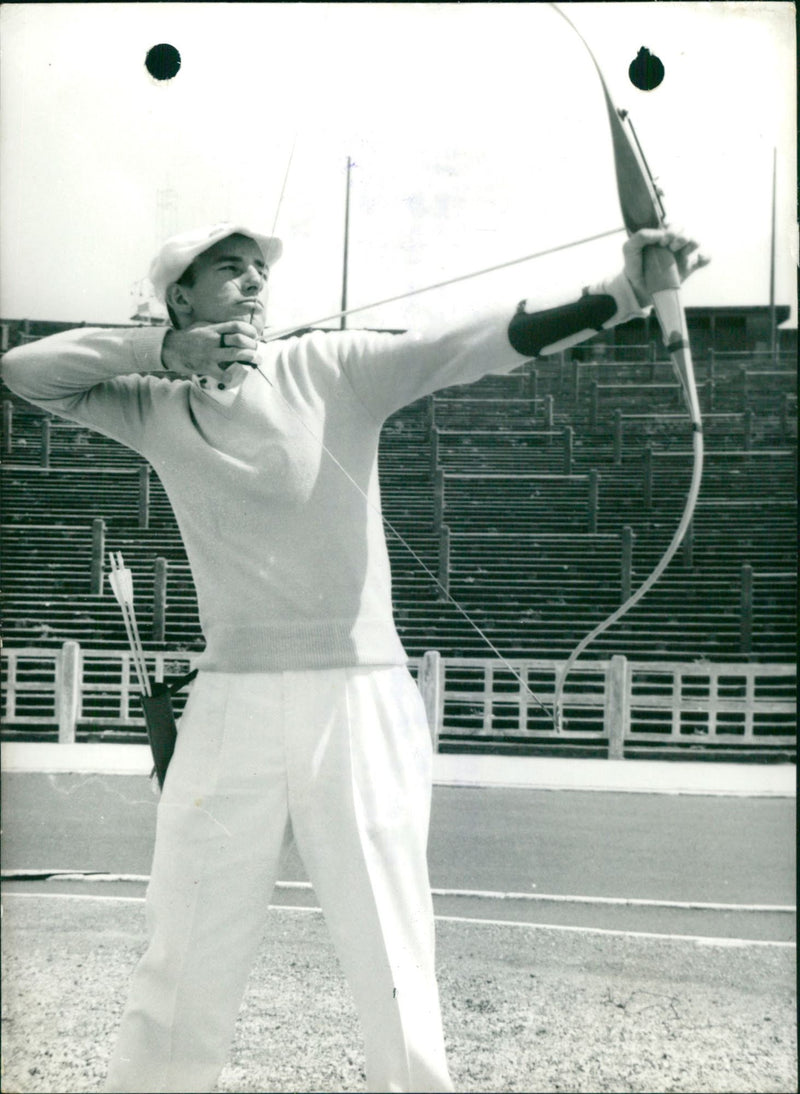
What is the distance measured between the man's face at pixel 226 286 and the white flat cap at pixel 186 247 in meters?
0.02

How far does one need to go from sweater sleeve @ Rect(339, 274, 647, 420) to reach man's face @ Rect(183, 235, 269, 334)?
19 cm

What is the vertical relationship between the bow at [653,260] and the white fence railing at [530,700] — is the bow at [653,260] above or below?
above

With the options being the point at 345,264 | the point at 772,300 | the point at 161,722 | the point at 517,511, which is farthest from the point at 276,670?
the point at 772,300

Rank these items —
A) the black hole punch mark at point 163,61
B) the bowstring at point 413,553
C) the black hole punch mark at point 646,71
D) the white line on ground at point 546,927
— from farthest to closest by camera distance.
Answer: the white line on ground at point 546,927 < the black hole punch mark at point 163,61 < the black hole punch mark at point 646,71 < the bowstring at point 413,553

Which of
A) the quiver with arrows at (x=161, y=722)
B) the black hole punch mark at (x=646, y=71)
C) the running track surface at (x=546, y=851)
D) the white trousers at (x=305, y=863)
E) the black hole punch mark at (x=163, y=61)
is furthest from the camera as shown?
the running track surface at (x=546, y=851)

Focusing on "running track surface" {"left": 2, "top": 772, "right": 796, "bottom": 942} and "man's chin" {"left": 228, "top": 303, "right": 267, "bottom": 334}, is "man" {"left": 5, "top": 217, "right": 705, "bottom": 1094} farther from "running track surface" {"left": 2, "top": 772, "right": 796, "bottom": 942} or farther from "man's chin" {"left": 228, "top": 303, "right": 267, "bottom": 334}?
"running track surface" {"left": 2, "top": 772, "right": 796, "bottom": 942}

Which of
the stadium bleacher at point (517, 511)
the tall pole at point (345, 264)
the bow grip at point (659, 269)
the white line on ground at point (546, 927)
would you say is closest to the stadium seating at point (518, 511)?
the stadium bleacher at point (517, 511)

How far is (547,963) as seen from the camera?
105 inches

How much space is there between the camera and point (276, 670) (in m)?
2.14

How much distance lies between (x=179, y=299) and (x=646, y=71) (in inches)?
42.8

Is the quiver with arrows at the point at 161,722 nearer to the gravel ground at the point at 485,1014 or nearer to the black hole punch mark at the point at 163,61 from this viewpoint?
the gravel ground at the point at 485,1014

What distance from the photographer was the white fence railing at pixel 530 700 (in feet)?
8.88

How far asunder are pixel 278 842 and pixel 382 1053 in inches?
16.3

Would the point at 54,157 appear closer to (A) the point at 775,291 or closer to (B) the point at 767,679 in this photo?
(A) the point at 775,291
